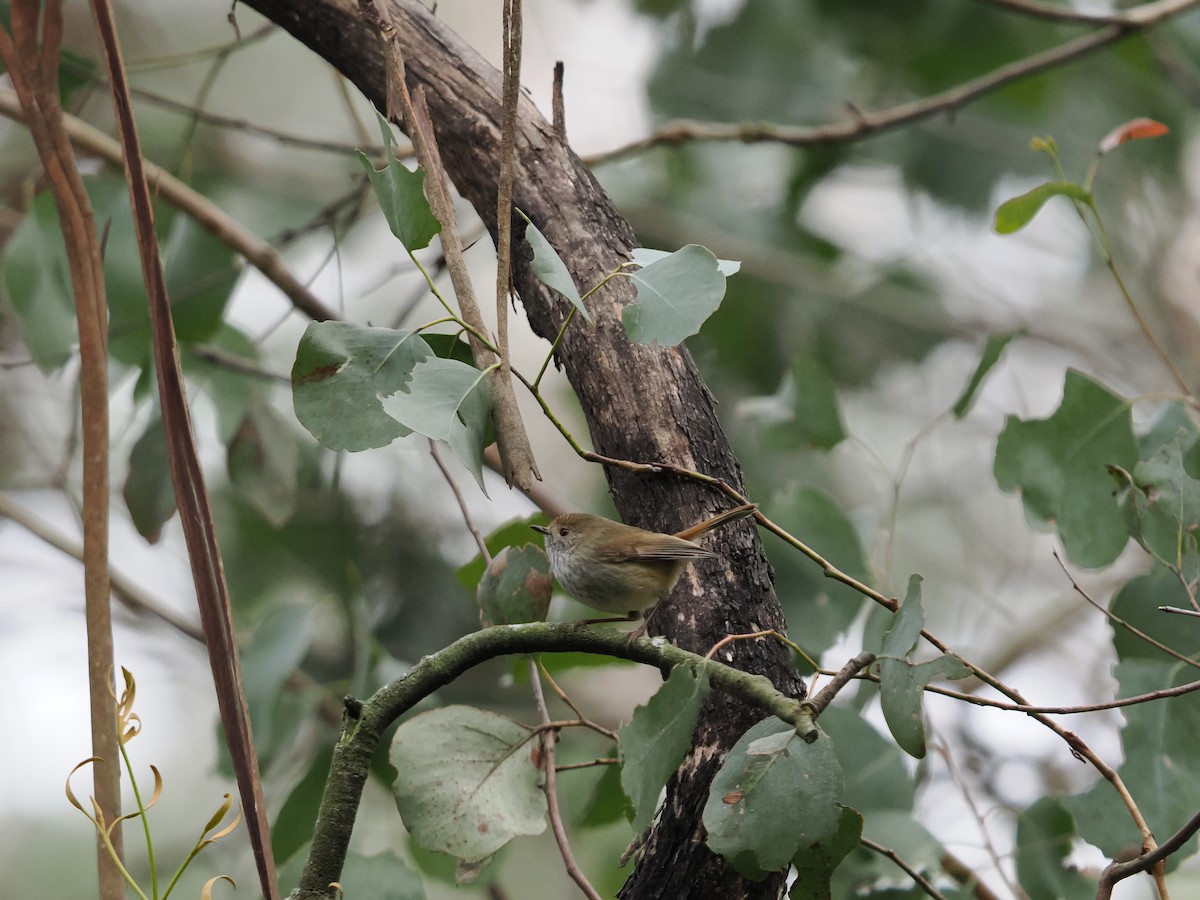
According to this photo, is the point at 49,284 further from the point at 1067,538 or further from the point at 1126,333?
the point at 1126,333

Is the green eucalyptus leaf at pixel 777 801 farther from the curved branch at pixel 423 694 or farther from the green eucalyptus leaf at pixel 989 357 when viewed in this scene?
the green eucalyptus leaf at pixel 989 357

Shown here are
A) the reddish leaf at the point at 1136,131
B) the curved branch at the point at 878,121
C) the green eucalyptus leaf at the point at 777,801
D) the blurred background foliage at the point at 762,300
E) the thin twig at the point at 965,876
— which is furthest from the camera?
the blurred background foliage at the point at 762,300

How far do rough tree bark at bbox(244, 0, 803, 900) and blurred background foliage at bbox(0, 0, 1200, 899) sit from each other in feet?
4.10

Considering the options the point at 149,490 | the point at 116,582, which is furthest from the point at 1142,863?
the point at 116,582

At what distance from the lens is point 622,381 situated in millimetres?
965

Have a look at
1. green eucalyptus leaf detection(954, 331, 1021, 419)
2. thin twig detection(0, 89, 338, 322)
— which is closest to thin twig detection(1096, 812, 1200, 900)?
green eucalyptus leaf detection(954, 331, 1021, 419)

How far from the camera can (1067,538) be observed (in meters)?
1.21

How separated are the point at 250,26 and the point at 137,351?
7.95 ft

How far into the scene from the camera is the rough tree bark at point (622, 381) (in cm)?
85

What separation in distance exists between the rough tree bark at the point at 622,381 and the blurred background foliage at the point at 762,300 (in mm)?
1250

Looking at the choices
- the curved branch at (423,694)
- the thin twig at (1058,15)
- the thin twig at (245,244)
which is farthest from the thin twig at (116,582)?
the thin twig at (1058,15)

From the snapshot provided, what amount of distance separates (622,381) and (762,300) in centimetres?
246

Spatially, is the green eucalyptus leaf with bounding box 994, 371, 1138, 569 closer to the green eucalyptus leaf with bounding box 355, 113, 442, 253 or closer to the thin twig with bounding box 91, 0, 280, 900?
the green eucalyptus leaf with bounding box 355, 113, 442, 253

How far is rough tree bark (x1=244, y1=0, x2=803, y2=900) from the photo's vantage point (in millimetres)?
Result: 854
